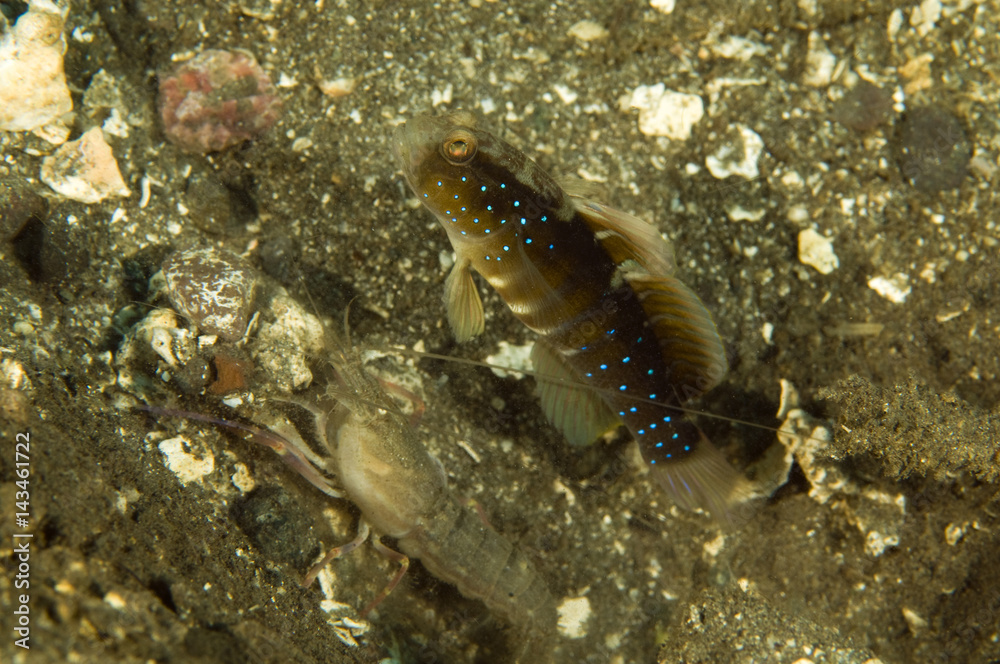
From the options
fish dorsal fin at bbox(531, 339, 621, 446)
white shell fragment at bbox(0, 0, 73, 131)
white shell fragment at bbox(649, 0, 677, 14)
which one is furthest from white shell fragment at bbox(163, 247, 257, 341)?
white shell fragment at bbox(649, 0, 677, 14)

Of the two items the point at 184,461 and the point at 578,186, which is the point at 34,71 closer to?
the point at 184,461

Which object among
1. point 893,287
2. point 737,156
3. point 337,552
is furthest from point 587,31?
point 337,552

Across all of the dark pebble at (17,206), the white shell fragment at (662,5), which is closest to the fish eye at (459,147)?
the white shell fragment at (662,5)

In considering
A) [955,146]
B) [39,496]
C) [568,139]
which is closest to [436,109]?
[568,139]

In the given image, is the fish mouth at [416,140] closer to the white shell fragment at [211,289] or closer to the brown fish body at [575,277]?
the brown fish body at [575,277]

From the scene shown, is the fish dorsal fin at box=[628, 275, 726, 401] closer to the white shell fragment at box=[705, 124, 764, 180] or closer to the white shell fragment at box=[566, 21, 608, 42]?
the white shell fragment at box=[705, 124, 764, 180]
